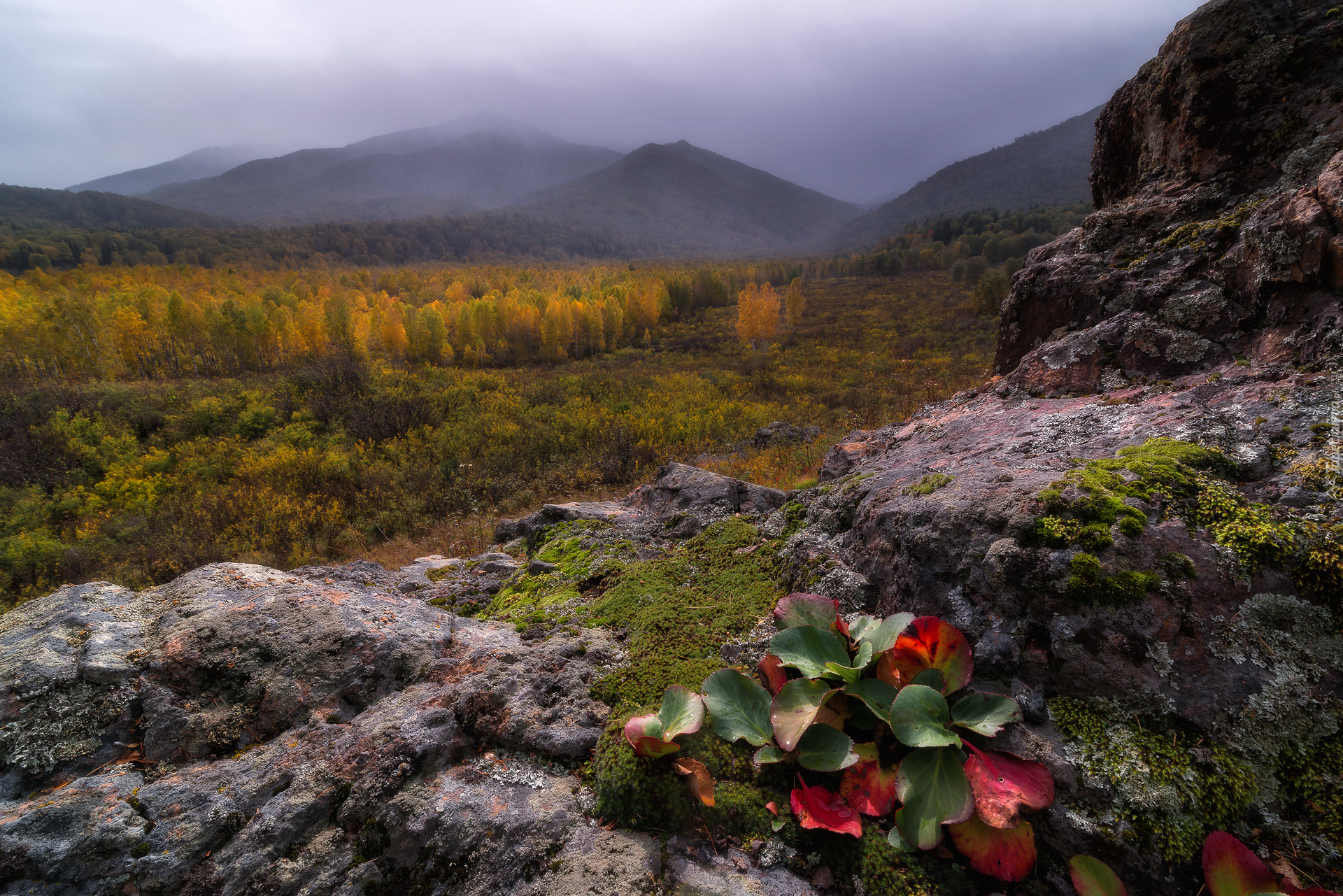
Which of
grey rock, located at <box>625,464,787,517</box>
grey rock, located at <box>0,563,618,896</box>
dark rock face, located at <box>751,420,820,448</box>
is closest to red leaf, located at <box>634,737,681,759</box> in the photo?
grey rock, located at <box>0,563,618,896</box>

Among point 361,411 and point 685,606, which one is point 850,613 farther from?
point 361,411

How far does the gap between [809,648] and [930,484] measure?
1.22 metres

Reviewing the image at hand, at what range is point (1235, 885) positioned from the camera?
120 centimetres

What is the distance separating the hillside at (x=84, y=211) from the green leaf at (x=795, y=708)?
7116 inches

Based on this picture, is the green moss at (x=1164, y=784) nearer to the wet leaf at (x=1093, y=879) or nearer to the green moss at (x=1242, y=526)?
the wet leaf at (x=1093, y=879)

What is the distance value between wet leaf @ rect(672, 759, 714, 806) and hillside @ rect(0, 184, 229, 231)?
592 ft

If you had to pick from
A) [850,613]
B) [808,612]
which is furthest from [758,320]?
[808,612]

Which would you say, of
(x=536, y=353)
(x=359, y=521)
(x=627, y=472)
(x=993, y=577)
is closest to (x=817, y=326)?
(x=536, y=353)

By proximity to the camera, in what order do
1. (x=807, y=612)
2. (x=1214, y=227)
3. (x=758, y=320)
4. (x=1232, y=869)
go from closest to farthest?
(x=1232, y=869), (x=807, y=612), (x=1214, y=227), (x=758, y=320)

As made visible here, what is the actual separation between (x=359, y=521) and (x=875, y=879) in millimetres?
11502

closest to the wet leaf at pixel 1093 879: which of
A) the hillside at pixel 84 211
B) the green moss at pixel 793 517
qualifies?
the green moss at pixel 793 517

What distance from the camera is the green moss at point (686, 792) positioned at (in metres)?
1.61

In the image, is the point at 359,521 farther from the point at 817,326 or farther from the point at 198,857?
the point at 817,326

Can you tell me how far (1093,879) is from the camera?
1269 millimetres
